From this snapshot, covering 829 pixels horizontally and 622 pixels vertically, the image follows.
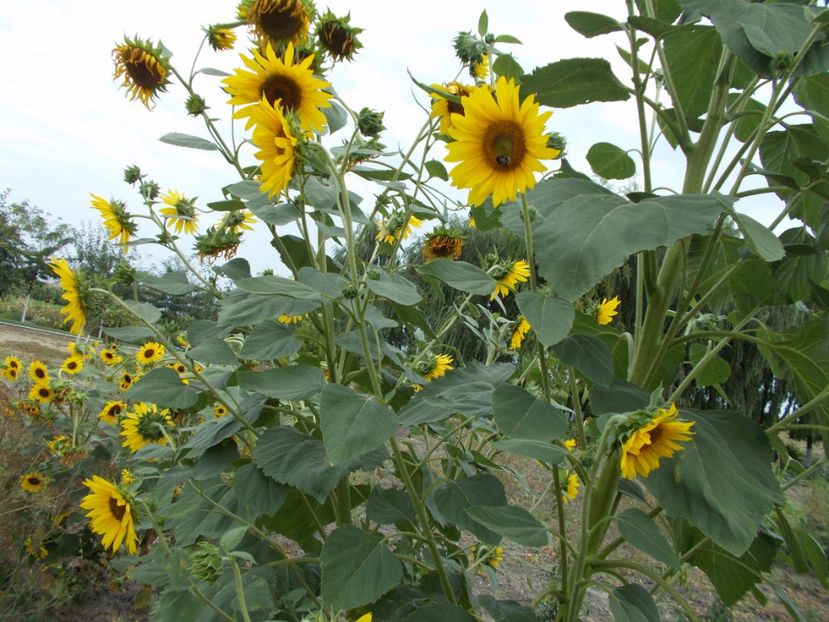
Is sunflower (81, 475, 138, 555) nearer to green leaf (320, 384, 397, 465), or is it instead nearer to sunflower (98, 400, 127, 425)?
green leaf (320, 384, 397, 465)

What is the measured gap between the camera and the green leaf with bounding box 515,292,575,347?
1.60 feet

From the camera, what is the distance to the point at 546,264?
0.49 metres

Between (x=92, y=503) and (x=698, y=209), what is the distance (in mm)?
832

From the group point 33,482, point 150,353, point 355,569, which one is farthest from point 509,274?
point 33,482

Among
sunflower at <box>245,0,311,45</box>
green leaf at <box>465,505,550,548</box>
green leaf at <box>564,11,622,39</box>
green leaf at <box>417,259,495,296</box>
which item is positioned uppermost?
sunflower at <box>245,0,311,45</box>

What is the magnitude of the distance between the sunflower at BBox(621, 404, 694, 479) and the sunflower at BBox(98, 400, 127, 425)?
1.50 meters

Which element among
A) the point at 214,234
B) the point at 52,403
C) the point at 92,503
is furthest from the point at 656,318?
the point at 52,403

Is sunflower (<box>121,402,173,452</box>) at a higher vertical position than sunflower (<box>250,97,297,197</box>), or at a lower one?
lower

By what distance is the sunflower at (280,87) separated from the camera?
657 mm

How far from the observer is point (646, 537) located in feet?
1.83

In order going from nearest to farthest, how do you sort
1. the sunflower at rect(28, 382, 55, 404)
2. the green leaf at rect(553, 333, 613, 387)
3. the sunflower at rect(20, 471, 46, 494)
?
the green leaf at rect(553, 333, 613, 387) < the sunflower at rect(20, 471, 46, 494) < the sunflower at rect(28, 382, 55, 404)

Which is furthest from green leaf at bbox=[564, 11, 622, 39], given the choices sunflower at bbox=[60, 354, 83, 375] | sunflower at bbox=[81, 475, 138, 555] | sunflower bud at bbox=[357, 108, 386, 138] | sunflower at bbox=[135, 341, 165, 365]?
sunflower at bbox=[60, 354, 83, 375]

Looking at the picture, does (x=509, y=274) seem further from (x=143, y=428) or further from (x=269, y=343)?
(x=143, y=428)

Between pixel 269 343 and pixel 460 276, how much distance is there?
0.24 metres
